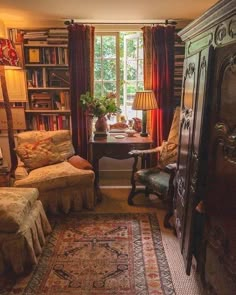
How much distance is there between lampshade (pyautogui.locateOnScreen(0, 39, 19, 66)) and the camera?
3.07 meters

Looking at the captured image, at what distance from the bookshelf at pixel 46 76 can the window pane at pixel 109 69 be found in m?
0.53

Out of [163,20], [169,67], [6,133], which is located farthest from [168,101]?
[6,133]

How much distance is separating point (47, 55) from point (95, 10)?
955 millimetres

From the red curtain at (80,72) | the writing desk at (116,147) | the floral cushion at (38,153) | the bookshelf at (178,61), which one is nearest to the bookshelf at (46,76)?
the red curtain at (80,72)

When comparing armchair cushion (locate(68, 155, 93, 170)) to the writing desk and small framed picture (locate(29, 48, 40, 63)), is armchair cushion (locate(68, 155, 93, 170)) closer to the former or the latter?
the writing desk

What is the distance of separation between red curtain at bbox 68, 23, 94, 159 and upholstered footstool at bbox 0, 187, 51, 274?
4.91 feet

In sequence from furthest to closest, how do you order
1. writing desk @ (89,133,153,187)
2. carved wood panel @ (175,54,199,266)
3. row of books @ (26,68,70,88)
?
row of books @ (26,68,70,88) < writing desk @ (89,133,153,187) < carved wood panel @ (175,54,199,266)

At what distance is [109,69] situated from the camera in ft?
12.1

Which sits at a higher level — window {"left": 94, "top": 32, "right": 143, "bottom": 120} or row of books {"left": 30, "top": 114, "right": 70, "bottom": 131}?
window {"left": 94, "top": 32, "right": 143, "bottom": 120}

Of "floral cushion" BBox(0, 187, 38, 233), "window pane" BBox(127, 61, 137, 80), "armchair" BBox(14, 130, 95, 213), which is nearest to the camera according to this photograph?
"floral cushion" BBox(0, 187, 38, 233)

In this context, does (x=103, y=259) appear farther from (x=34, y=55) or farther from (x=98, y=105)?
(x=34, y=55)

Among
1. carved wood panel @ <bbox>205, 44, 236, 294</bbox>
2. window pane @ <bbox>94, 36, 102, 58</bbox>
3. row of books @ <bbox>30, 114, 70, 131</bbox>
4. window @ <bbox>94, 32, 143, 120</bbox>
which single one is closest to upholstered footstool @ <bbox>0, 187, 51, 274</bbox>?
carved wood panel @ <bbox>205, 44, 236, 294</bbox>

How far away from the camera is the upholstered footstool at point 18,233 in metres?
1.93

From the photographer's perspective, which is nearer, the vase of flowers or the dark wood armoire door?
the dark wood armoire door
